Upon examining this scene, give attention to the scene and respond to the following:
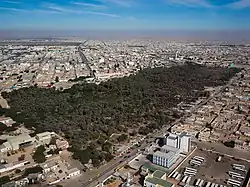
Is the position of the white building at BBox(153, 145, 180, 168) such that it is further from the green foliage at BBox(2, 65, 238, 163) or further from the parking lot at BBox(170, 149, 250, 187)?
the green foliage at BBox(2, 65, 238, 163)

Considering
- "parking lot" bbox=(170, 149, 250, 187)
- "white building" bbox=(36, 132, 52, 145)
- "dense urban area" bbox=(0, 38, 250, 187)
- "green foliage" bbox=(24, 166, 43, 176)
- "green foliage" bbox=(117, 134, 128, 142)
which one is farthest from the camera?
"green foliage" bbox=(117, 134, 128, 142)


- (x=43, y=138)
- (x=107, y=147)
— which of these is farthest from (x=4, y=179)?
(x=107, y=147)

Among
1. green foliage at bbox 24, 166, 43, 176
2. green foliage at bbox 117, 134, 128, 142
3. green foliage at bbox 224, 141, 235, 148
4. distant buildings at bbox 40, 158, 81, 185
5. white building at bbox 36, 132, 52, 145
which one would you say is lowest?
distant buildings at bbox 40, 158, 81, 185

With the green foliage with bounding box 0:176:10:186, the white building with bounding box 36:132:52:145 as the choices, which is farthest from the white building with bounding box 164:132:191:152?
the green foliage with bounding box 0:176:10:186

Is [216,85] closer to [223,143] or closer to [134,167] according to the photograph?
[223,143]

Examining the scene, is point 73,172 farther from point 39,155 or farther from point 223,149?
point 223,149

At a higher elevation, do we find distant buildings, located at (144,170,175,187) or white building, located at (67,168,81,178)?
distant buildings, located at (144,170,175,187)

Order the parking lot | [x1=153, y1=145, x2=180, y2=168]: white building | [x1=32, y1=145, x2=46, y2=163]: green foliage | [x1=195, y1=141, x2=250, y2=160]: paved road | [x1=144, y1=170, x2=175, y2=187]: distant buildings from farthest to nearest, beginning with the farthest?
[x1=195, y1=141, x2=250, y2=160]: paved road
[x1=32, y1=145, x2=46, y2=163]: green foliage
[x1=153, y1=145, x2=180, y2=168]: white building
the parking lot
[x1=144, y1=170, x2=175, y2=187]: distant buildings
